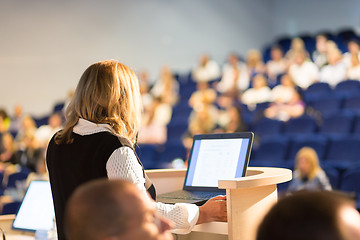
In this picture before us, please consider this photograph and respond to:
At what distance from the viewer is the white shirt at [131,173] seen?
1543 mm

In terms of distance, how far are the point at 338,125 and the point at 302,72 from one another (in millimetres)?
2290

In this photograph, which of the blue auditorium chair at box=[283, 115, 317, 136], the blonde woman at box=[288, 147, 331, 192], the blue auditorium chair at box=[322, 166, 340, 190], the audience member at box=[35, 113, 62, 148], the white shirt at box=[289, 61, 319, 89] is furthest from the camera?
the white shirt at box=[289, 61, 319, 89]

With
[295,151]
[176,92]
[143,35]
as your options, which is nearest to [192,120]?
[295,151]

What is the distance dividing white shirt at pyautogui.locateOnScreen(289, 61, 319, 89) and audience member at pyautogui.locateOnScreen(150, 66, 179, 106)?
2.05 meters

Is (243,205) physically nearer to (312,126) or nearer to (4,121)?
(312,126)

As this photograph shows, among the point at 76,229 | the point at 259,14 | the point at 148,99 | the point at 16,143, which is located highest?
the point at 259,14

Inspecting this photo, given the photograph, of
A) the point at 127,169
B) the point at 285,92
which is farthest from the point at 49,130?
the point at 127,169

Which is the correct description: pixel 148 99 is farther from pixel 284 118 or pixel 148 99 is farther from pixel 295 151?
pixel 295 151

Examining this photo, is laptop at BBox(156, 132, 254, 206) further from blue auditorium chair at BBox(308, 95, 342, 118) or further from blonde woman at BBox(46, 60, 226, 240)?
blue auditorium chair at BBox(308, 95, 342, 118)

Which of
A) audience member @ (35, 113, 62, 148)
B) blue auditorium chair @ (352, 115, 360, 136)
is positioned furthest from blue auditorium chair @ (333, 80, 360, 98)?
audience member @ (35, 113, 62, 148)

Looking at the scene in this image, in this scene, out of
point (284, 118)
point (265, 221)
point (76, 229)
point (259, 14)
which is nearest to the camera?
point (265, 221)

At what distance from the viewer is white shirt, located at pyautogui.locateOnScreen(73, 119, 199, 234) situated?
1.54 m

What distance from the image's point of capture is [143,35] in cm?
1145

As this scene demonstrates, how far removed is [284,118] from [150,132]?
6.41 feet
